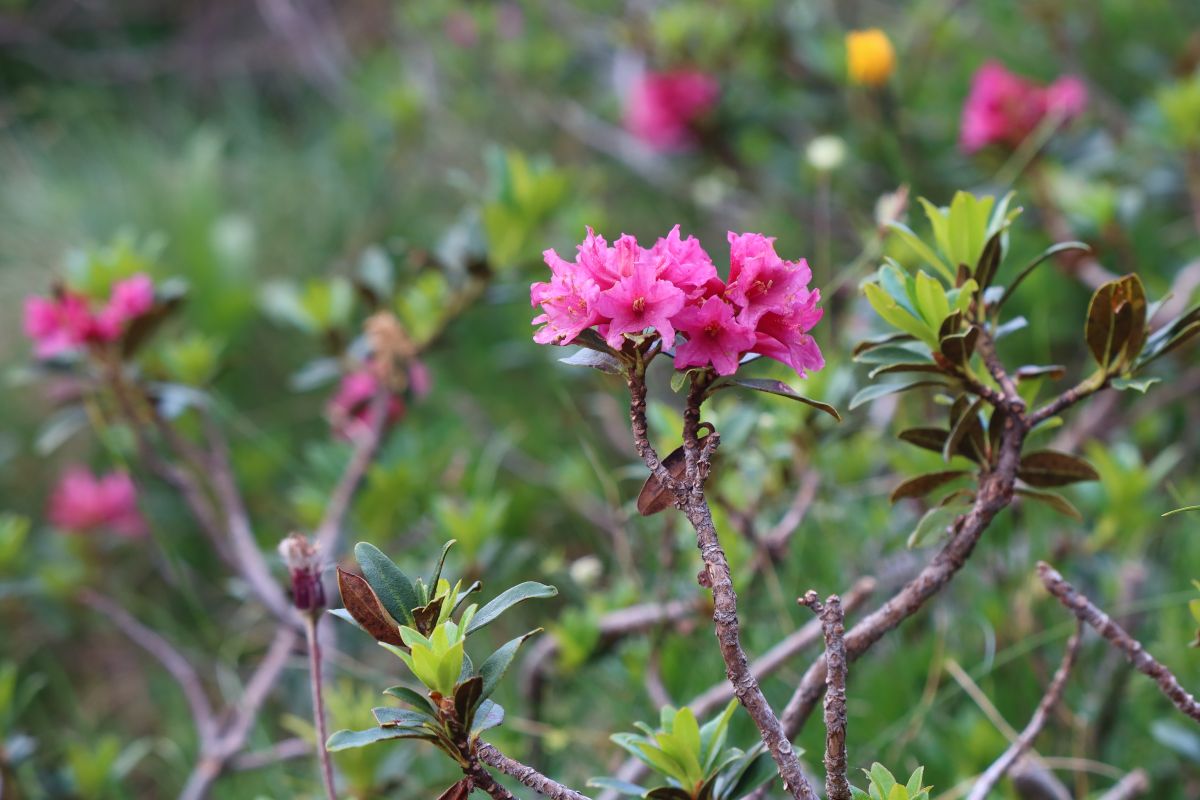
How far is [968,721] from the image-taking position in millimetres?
970

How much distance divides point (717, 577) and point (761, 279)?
15 cm

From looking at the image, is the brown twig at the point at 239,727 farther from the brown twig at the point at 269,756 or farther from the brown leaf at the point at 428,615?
the brown leaf at the point at 428,615

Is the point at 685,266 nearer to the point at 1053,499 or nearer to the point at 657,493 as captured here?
the point at 657,493

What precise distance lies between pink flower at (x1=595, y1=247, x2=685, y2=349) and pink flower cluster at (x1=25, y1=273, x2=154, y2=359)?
817mm

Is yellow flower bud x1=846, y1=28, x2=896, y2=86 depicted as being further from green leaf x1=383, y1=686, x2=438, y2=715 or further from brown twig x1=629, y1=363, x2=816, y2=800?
green leaf x1=383, y1=686, x2=438, y2=715

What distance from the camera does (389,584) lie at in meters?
0.59

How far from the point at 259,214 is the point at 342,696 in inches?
68.8

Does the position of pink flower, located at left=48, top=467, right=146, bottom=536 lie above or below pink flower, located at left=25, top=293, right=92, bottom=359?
above

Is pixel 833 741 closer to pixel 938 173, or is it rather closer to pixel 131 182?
pixel 938 173

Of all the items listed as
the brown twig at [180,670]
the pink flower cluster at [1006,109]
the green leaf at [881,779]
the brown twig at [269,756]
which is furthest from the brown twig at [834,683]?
the pink flower cluster at [1006,109]

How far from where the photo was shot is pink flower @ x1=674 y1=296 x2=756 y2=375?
52 cm

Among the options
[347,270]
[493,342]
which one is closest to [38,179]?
[347,270]

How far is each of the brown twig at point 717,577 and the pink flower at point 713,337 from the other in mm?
23

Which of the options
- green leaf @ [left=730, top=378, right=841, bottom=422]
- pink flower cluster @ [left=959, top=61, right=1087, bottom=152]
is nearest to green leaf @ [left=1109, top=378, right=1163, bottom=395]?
green leaf @ [left=730, top=378, right=841, bottom=422]
